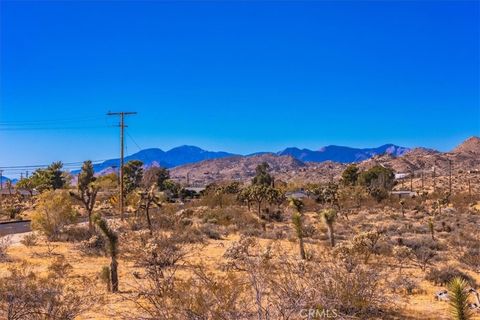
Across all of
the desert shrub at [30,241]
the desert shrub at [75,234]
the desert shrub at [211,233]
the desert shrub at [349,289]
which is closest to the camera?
the desert shrub at [349,289]

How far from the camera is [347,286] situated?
997 centimetres

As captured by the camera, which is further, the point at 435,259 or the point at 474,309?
the point at 435,259

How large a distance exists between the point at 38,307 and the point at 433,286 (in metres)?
11.6

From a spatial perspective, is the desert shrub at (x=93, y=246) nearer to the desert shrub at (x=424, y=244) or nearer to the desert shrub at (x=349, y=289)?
the desert shrub at (x=349, y=289)

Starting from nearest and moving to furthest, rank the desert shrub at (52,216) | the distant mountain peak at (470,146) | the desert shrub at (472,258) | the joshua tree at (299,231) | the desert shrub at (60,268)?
the desert shrub at (60,268)
the desert shrub at (472,258)
the joshua tree at (299,231)
the desert shrub at (52,216)
the distant mountain peak at (470,146)

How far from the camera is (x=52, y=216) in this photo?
27.0 metres

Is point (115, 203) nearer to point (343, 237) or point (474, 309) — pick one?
point (343, 237)

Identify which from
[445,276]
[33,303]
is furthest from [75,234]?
[445,276]

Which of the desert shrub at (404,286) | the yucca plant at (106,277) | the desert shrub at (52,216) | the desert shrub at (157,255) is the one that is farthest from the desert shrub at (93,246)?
the desert shrub at (404,286)

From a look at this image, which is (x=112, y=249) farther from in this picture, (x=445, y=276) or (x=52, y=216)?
(x=52, y=216)

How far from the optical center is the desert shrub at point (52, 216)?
2650 centimetres

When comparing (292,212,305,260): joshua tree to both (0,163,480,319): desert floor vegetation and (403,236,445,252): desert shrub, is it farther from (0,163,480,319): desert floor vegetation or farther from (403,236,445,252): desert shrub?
(403,236,445,252): desert shrub

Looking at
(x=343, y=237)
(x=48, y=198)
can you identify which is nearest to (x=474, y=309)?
(x=343, y=237)

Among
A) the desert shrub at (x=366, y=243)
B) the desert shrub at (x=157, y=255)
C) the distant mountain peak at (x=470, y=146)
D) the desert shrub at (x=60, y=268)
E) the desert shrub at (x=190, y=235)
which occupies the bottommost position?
the desert shrub at (x=60, y=268)
